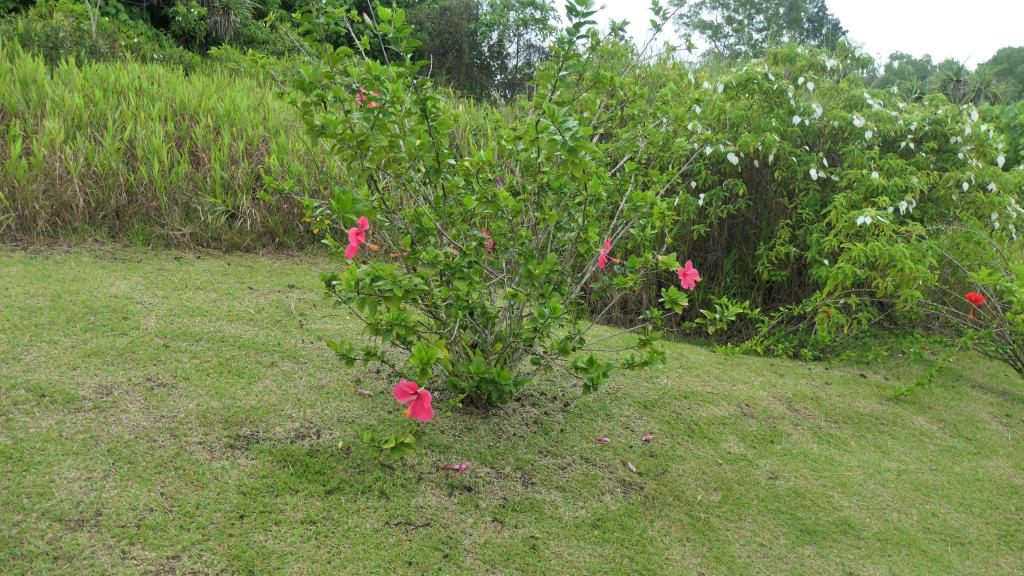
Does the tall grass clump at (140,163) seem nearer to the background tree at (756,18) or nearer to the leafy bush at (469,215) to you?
the leafy bush at (469,215)

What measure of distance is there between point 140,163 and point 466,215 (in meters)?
2.67

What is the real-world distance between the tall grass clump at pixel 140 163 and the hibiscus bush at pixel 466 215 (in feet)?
4.94

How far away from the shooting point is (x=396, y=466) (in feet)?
6.64

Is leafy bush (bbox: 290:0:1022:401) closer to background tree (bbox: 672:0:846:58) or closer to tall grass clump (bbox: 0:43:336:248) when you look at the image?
tall grass clump (bbox: 0:43:336:248)

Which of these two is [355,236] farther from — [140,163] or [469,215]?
[140,163]

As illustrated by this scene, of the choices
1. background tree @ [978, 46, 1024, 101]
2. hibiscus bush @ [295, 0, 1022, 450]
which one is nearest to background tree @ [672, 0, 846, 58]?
background tree @ [978, 46, 1024, 101]

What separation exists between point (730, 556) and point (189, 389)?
172 cm

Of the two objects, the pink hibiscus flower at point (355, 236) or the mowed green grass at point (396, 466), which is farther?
the pink hibiscus flower at point (355, 236)

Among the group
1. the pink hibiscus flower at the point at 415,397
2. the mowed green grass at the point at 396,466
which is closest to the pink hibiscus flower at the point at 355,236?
the pink hibiscus flower at the point at 415,397

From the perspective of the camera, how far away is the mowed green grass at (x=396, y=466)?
1674mm

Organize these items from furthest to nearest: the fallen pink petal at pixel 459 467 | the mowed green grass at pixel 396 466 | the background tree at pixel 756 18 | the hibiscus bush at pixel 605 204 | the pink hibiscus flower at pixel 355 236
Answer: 1. the background tree at pixel 756 18
2. the fallen pink petal at pixel 459 467
3. the pink hibiscus flower at pixel 355 236
4. the hibiscus bush at pixel 605 204
5. the mowed green grass at pixel 396 466

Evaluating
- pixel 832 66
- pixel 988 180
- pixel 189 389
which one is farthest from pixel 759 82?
pixel 189 389

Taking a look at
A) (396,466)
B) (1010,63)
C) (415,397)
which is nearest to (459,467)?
(396,466)

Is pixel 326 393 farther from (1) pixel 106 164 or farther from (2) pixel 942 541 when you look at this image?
(1) pixel 106 164
